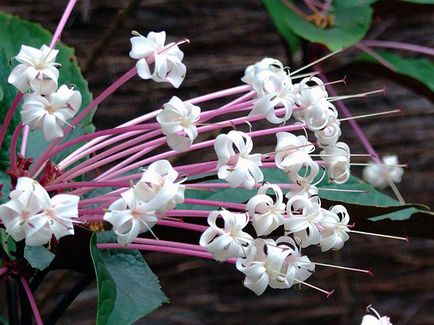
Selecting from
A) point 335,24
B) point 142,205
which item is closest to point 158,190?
point 142,205

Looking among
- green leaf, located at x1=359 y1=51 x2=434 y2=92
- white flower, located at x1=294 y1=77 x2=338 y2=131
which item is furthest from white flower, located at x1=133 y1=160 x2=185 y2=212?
green leaf, located at x1=359 y1=51 x2=434 y2=92

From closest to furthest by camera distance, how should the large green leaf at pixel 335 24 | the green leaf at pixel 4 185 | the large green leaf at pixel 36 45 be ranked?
the green leaf at pixel 4 185, the large green leaf at pixel 36 45, the large green leaf at pixel 335 24

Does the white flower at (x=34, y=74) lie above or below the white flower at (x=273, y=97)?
below

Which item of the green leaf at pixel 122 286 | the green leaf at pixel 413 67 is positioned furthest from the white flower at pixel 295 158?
the green leaf at pixel 413 67

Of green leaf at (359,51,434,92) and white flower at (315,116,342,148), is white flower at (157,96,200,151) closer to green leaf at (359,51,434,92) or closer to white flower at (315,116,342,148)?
white flower at (315,116,342,148)

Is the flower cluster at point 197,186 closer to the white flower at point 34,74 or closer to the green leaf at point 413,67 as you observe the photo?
the white flower at point 34,74

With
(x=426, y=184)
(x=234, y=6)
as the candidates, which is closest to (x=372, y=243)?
(x=426, y=184)
